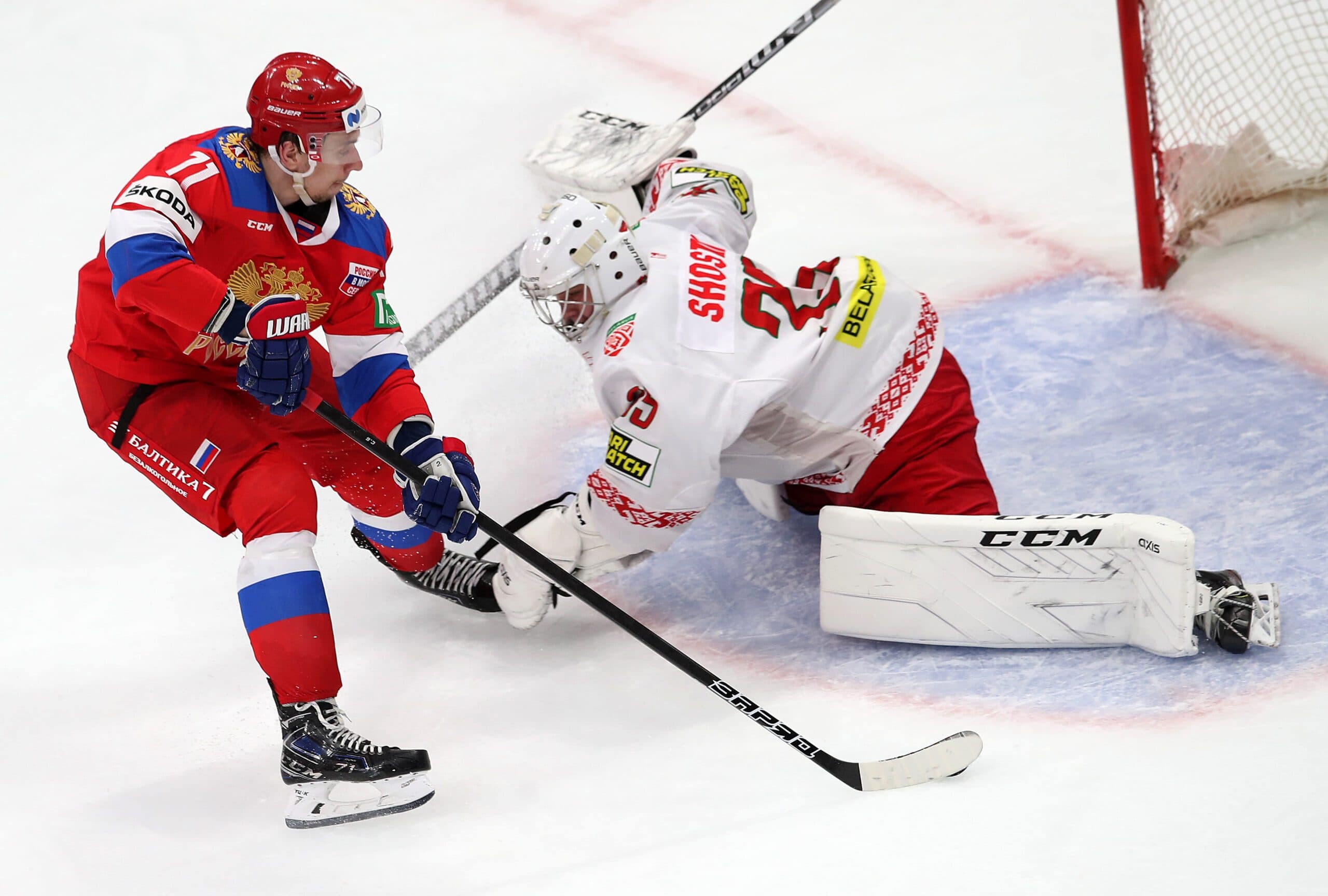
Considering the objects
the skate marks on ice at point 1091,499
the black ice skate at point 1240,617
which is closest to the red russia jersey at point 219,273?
the skate marks on ice at point 1091,499

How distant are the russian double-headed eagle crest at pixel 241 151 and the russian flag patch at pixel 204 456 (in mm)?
537

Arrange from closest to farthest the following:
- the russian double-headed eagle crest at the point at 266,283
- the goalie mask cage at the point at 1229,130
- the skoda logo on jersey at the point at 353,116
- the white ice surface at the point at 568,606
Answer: the white ice surface at the point at 568,606 → the skoda logo on jersey at the point at 353,116 → the russian double-headed eagle crest at the point at 266,283 → the goalie mask cage at the point at 1229,130

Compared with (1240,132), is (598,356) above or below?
below

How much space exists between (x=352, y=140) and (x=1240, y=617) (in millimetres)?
1987

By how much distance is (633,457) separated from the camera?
2869 millimetres

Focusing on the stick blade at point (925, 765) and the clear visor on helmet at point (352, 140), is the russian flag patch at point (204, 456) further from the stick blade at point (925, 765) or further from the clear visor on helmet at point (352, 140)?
the stick blade at point (925, 765)

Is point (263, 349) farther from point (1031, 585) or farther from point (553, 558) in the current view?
point (1031, 585)

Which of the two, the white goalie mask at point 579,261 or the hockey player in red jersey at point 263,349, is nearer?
the hockey player in red jersey at point 263,349

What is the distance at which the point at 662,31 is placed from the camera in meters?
6.11

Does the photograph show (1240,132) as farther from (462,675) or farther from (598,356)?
(462,675)

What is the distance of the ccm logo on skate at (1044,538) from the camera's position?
9.14 ft

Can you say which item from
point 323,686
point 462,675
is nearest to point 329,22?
point 462,675

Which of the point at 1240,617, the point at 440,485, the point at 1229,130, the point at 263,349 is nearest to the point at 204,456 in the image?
the point at 263,349

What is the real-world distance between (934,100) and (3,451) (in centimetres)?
367
